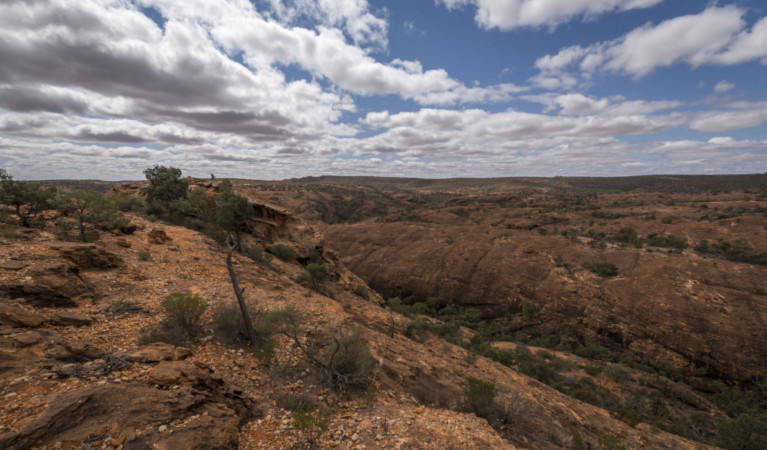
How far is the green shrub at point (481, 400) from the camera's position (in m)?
8.07

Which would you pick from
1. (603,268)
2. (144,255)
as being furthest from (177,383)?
(603,268)

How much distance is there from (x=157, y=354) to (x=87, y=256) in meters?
6.88

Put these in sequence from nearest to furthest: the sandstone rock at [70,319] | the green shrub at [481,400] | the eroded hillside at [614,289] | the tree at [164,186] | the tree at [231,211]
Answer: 1. the sandstone rock at [70,319]
2. the green shrub at [481,400]
3. the tree at [231,211]
4. the eroded hillside at [614,289]
5. the tree at [164,186]

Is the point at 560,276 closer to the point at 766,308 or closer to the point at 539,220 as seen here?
the point at 766,308

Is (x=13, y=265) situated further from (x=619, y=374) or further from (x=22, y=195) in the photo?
(x=619, y=374)

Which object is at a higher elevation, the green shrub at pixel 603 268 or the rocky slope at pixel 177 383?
the rocky slope at pixel 177 383

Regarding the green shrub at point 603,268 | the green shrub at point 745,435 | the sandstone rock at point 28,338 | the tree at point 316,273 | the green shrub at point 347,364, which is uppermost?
the sandstone rock at point 28,338

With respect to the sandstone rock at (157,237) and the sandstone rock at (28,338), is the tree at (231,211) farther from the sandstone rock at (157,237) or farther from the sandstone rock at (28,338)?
the sandstone rock at (28,338)

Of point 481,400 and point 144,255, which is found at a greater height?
point 144,255

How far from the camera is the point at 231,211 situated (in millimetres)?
19234

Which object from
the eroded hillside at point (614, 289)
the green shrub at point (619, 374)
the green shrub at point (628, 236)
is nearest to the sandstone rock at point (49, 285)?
the eroded hillside at point (614, 289)

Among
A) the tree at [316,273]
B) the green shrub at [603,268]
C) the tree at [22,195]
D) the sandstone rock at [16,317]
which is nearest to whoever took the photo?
the sandstone rock at [16,317]

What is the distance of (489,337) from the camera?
28344mm

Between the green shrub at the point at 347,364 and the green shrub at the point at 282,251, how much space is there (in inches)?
641
